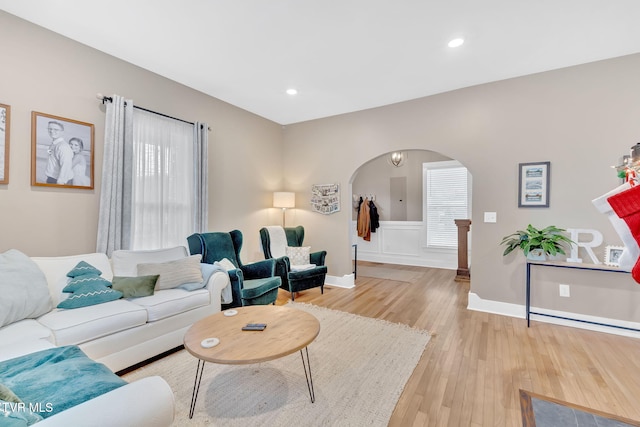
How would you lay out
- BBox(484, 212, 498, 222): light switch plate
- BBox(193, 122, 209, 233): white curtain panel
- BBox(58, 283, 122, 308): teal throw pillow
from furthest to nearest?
BBox(193, 122, 209, 233): white curtain panel → BBox(484, 212, 498, 222): light switch plate → BBox(58, 283, 122, 308): teal throw pillow

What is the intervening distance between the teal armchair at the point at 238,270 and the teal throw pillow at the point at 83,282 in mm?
1031

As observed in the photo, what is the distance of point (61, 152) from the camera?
2678 millimetres

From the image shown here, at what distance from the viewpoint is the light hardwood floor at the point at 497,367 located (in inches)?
72.6

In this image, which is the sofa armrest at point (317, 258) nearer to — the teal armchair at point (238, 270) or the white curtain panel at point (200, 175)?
the teal armchair at point (238, 270)

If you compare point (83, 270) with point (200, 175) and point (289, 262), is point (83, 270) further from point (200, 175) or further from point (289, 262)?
point (289, 262)

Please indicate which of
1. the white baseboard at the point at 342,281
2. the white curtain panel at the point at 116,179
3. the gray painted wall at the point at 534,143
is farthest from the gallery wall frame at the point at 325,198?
the white curtain panel at the point at 116,179

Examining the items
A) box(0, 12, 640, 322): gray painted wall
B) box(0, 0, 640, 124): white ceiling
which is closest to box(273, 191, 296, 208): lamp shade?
box(0, 12, 640, 322): gray painted wall

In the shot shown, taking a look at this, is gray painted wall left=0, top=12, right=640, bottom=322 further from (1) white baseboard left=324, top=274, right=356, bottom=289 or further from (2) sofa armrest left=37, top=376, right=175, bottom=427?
(2) sofa armrest left=37, top=376, right=175, bottom=427

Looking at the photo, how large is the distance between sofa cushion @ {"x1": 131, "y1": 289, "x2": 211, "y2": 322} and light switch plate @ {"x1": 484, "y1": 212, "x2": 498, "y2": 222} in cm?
342

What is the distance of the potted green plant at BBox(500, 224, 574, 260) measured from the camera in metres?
3.01

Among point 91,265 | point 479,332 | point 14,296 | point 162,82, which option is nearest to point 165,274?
point 91,265

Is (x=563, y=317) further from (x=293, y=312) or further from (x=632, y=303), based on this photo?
(x=293, y=312)

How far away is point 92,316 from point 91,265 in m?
0.69

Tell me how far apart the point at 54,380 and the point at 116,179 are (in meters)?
2.21
